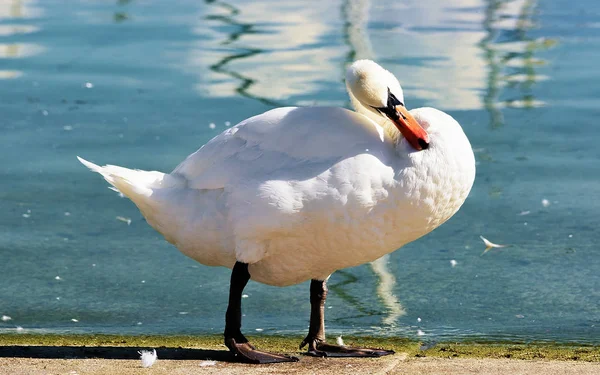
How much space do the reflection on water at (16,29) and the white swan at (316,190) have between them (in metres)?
5.81

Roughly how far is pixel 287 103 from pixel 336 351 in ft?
14.6

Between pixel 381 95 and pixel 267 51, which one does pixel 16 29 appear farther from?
pixel 381 95

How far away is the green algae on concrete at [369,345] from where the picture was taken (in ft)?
16.6

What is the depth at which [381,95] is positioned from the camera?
15.9 ft

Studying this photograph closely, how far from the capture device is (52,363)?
4.74m

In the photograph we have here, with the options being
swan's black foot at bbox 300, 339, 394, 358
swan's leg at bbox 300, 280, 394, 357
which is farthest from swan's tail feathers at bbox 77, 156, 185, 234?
swan's black foot at bbox 300, 339, 394, 358

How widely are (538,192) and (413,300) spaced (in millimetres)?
1909

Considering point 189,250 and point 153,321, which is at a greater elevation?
point 189,250

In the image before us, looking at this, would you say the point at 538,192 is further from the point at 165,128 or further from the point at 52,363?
the point at 52,363

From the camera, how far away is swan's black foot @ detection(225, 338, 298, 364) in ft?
16.1

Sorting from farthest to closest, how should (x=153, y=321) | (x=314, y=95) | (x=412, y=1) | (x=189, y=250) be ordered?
(x=412, y=1), (x=314, y=95), (x=153, y=321), (x=189, y=250)

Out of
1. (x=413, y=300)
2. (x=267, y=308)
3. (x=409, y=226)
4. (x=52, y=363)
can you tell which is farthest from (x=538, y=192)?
(x=52, y=363)

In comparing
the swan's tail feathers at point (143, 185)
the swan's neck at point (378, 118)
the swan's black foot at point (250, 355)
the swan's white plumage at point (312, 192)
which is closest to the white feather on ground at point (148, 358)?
→ the swan's black foot at point (250, 355)

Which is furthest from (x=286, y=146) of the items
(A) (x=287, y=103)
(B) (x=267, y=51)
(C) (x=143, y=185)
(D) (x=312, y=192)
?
(B) (x=267, y=51)
